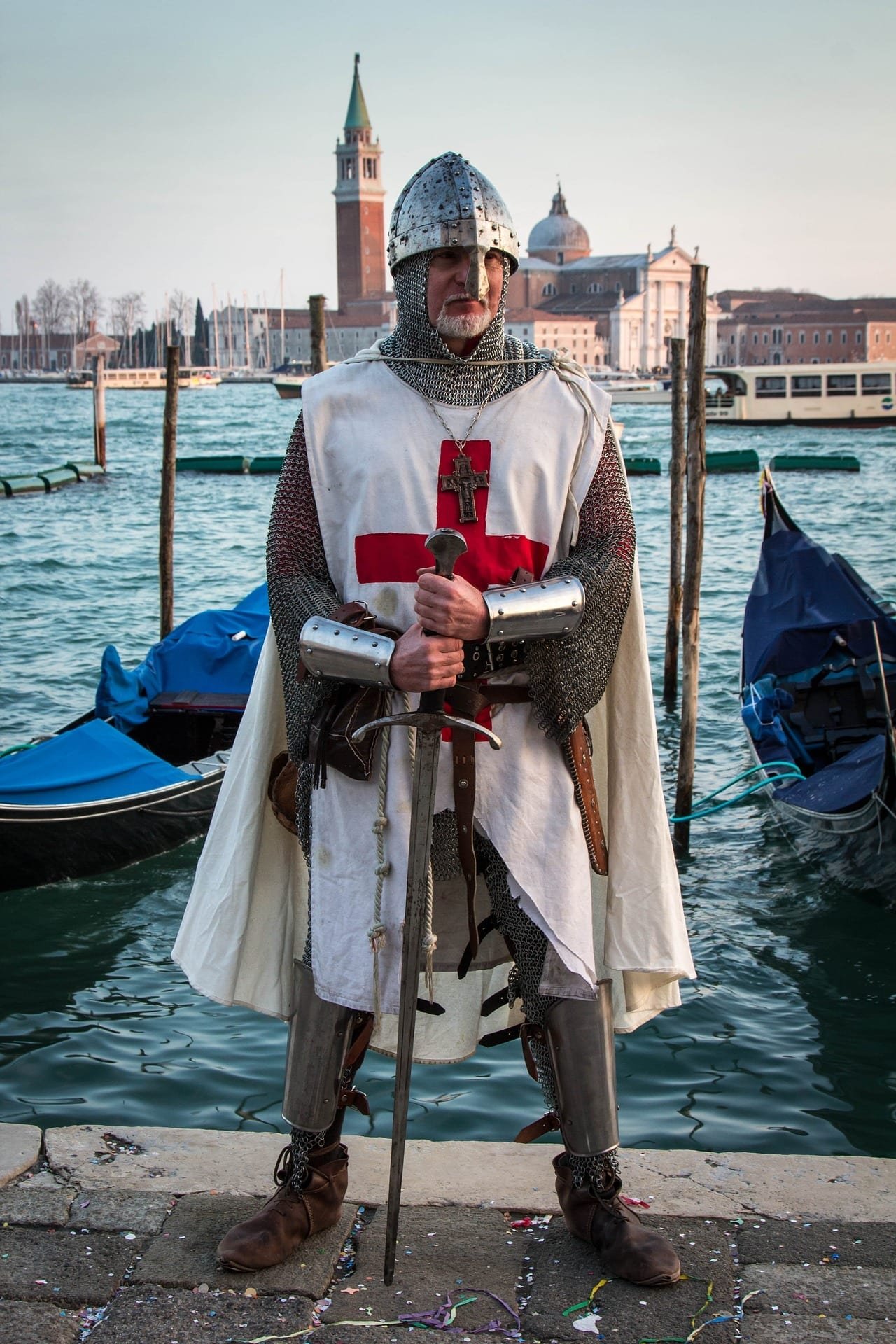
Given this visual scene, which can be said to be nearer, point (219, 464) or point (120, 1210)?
point (120, 1210)

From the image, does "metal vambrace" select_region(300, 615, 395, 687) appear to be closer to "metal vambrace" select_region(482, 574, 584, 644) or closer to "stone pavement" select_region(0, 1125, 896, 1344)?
"metal vambrace" select_region(482, 574, 584, 644)

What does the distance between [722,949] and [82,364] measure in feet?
357

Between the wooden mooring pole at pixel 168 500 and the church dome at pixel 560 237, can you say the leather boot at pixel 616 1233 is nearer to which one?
the wooden mooring pole at pixel 168 500

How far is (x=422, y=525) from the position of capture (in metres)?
2.04

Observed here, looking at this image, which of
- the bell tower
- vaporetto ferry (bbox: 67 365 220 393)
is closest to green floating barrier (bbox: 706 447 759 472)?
vaporetto ferry (bbox: 67 365 220 393)

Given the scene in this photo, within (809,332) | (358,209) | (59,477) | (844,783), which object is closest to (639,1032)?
(844,783)

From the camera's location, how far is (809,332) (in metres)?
91.6

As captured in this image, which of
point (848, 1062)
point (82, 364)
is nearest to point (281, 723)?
point (848, 1062)

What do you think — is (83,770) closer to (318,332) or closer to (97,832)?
(97,832)

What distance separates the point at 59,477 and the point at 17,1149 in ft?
79.3

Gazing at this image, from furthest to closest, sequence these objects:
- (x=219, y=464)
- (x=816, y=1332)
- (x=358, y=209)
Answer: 1. (x=358, y=209)
2. (x=219, y=464)
3. (x=816, y=1332)

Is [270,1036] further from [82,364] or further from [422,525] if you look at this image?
[82,364]

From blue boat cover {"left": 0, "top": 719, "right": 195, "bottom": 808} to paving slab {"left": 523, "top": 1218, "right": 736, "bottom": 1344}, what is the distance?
12.1ft

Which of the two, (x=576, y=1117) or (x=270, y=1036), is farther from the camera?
(x=270, y=1036)
